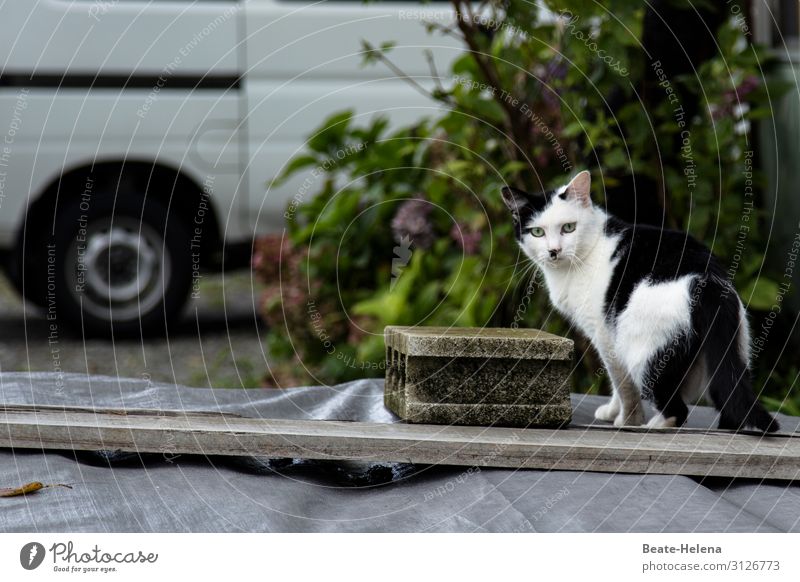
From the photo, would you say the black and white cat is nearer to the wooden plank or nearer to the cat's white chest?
the cat's white chest

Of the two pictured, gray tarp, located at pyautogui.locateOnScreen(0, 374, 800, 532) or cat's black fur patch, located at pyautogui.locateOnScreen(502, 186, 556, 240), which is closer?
gray tarp, located at pyautogui.locateOnScreen(0, 374, 800, 532)

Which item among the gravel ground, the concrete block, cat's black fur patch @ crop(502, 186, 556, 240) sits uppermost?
cat's black fur patch @ crop(502, 186, 556, 240)

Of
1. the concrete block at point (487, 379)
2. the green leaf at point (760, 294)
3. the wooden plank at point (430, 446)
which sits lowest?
the wooden plank at point (430, 446)

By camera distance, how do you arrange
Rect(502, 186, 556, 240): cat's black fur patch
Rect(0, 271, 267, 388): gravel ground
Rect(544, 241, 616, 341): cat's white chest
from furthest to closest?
Rect(0, 271, 267, 388): gravel ground < Rect(502, 186, 556, 240): cat's black fur patch < Rect(544, 241, 616, 341): cat's white chest

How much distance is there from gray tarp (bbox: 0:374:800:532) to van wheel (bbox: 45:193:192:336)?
133 inches

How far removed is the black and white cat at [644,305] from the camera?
2.07m

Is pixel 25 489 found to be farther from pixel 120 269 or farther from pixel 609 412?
pixel 120 269

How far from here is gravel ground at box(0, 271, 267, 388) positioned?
16.8ft

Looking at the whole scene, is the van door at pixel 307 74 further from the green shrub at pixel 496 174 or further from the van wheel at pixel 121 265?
the green shrub at pixel 496 174

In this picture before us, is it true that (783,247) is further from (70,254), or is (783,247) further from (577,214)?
(70,254)

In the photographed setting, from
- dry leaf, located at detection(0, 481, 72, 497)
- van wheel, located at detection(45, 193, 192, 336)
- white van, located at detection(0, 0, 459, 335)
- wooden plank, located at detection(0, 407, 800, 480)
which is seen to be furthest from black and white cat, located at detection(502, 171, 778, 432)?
van wheel, located at detection(45, 193, 192, 336)

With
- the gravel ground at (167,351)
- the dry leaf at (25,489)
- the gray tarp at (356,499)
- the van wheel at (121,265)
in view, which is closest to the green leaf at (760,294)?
the gray tarp at (356,499)

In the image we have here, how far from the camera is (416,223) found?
4207 mm

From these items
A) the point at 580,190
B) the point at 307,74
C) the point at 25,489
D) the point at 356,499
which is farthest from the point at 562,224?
the point at 307,74
